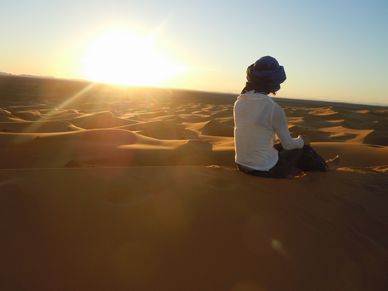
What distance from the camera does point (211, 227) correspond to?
9.54 feet

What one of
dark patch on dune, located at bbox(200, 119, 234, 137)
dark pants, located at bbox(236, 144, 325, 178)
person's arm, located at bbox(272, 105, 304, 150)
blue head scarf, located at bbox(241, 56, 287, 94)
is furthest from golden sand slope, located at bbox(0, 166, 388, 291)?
dark patch on dune, located at bbox(200, 119, 234, 137)

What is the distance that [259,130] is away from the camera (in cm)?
398

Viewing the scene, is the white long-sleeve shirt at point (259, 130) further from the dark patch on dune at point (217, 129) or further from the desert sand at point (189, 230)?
the dark patch on dune at point (217, 129)

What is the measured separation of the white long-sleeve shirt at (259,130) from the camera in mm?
3914

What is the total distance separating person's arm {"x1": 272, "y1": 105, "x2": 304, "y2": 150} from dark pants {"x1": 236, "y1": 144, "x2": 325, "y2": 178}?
0.49ft

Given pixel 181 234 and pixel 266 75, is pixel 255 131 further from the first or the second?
pixel 181 234

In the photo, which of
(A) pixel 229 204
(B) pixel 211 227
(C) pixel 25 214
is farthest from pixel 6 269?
(A) pixel 229 204

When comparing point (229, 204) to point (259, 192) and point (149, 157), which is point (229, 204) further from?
point (149, 157)

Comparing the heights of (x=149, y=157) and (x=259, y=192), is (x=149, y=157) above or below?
below

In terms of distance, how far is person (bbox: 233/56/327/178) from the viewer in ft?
12.9

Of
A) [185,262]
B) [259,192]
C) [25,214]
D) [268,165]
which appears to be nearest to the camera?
[185,262]

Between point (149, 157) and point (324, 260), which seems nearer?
point (324, 260)

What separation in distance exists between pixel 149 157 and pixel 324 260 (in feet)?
16.7

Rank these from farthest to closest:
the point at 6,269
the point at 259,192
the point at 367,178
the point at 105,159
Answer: the point at 105,159, the point at 367,178, the point at 259,192, the point at 6,269
